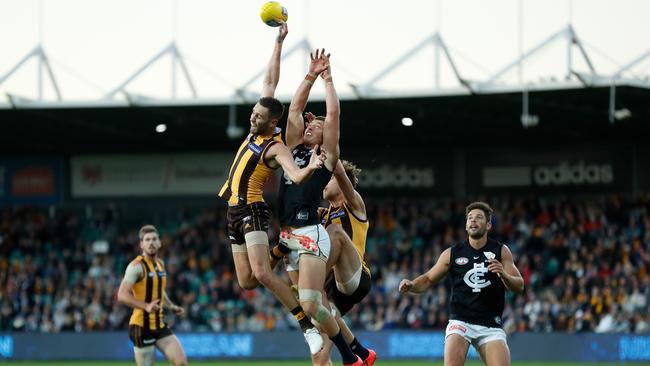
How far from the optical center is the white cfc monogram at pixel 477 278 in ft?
41.6

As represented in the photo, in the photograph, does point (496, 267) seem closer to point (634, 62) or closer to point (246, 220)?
point (246, 220)

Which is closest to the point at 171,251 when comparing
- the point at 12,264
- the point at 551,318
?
the point at 12,264

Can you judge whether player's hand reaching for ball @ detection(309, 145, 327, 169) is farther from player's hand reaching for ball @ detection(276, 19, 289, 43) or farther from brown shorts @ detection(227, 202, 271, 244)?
player's hand reaching for ball @ detection(276, 19, 289, 43)

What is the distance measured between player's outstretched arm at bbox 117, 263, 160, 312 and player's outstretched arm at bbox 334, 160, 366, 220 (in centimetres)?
360

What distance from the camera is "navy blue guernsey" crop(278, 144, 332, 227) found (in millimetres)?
12625

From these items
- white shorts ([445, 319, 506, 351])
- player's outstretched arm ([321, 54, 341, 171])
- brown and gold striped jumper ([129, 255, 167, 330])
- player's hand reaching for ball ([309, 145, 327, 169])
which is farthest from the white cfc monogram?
brown and gold striped jumper ([129, 255, 167, 330])

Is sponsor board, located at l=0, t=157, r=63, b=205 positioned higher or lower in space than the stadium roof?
lower

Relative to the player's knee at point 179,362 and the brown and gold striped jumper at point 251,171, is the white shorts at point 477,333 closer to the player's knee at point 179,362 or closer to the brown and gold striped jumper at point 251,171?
the brown and gold striped jumper at point 251,171

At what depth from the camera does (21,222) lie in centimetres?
3772

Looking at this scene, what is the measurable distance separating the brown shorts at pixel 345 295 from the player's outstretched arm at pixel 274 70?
237 centimetres

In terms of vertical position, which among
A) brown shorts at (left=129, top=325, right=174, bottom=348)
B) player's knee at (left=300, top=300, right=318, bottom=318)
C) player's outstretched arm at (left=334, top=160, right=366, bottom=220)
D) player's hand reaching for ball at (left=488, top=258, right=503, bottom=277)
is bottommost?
brown shorts at (left=129, top=325, right=174, bottom=348)

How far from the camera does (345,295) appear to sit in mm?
13828

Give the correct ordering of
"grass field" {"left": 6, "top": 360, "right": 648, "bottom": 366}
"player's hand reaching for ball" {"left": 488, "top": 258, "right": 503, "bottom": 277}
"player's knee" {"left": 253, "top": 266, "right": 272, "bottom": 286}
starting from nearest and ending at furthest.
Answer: "player's hand reaching for ball" {"left": 488, "top": 258, "right": 503, "bottom": 277} → "player's knee" {"left": 253, "top": 266, "right": 272, "bottom": 286} → "grass field" {"left": 6, "top": 360, "right": 648, "bottom": 366}

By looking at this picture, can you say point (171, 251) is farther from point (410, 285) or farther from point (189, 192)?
point (410, 285)
